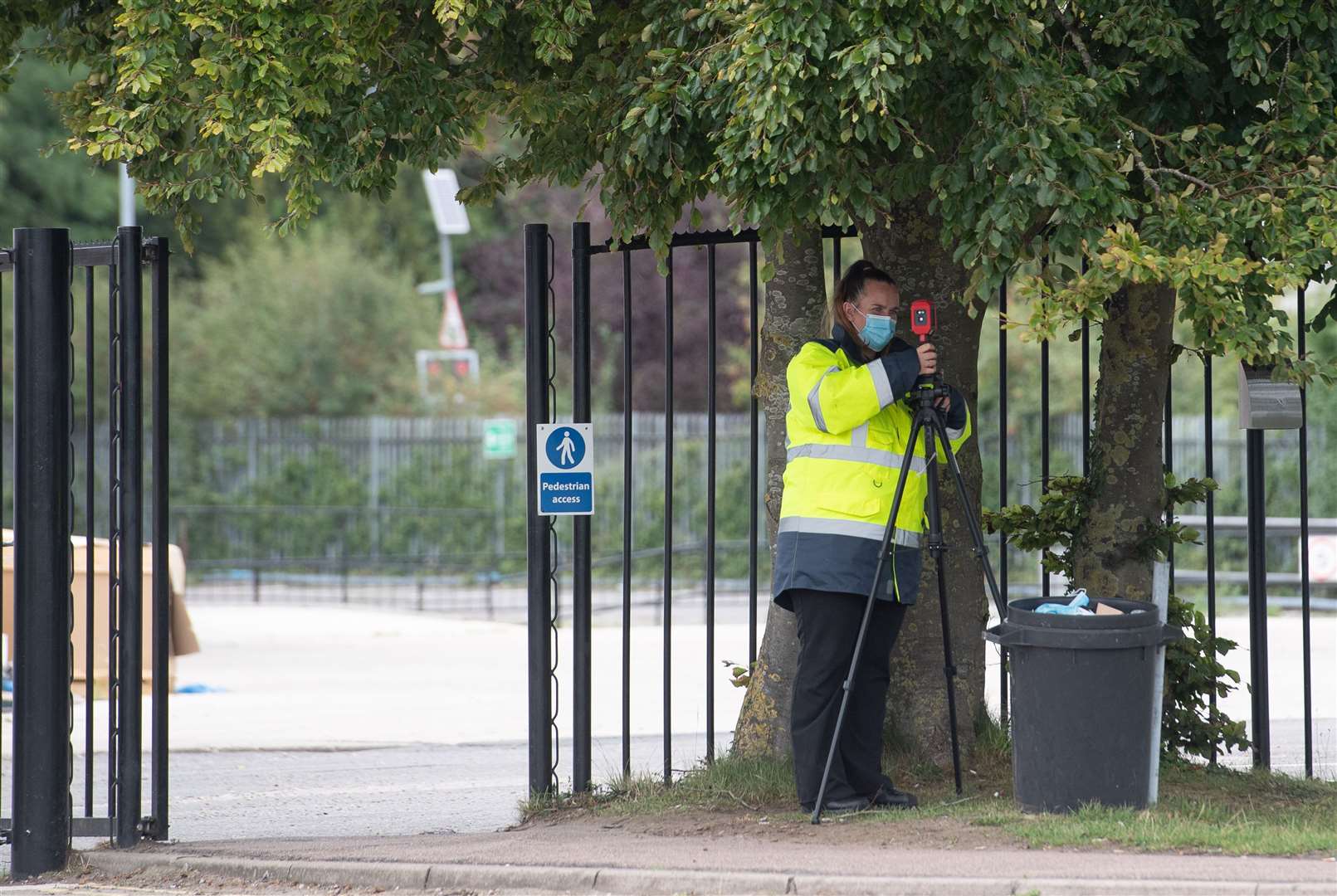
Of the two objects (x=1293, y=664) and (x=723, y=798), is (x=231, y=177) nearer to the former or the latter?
(x=723, y=798)

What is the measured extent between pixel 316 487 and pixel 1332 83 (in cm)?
2053

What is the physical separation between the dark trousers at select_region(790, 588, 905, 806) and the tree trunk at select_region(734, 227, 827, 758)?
1.85 ft

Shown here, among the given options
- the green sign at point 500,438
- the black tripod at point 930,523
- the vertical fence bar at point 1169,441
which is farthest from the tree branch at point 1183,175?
the green sign at point 500,438

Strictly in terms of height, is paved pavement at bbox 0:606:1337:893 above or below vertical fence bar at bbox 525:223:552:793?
below

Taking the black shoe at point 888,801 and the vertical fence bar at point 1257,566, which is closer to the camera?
the black shoe at point 888,801

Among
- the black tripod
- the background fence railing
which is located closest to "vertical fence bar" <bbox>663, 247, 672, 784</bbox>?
the black tripod

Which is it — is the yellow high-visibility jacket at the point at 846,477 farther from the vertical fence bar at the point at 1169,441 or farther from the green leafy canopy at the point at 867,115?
the vertical fence bar at the point at 1169,441

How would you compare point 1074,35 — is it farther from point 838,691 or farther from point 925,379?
point 838,691

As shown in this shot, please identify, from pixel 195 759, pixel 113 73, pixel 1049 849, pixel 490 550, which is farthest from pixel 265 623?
pixel 1049 849

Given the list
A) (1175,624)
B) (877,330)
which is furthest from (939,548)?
(1175,624)

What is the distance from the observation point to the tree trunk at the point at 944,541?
6.45 meters

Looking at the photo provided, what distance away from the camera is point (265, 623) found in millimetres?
18781

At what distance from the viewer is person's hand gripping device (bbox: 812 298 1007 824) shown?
18.7 feet

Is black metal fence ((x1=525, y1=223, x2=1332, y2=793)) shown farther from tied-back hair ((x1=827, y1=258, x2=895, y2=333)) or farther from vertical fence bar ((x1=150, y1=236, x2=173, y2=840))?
vertical fence bar ((x1=150, y1=236, x2=173, y2=840))
